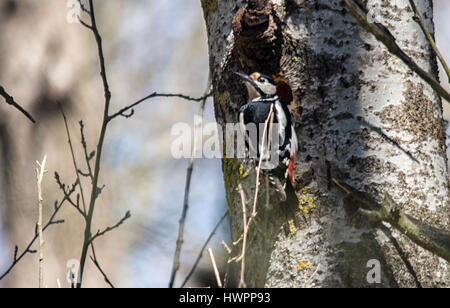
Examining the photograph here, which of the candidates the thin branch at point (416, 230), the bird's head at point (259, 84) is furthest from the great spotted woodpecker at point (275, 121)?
the thin branch at point (416, 230)

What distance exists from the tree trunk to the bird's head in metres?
0.04

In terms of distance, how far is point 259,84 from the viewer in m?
2.54

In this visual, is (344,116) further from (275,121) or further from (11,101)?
(11,101)

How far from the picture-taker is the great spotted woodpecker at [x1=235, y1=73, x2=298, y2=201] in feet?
7.23

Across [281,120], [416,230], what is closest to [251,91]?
[281,120]

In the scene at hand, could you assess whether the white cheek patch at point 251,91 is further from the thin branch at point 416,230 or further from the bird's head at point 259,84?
the thin branch at point 416,230

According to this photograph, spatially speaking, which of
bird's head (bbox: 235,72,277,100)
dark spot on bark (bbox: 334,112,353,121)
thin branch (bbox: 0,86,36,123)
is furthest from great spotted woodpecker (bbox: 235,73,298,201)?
thin branch (bbox: 0,86,36,123)

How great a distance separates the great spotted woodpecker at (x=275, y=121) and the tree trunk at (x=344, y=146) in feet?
0.17

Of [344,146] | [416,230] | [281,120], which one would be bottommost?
[416,230]

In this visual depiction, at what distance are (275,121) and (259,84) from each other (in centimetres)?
20

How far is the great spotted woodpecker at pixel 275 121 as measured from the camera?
2.20 m

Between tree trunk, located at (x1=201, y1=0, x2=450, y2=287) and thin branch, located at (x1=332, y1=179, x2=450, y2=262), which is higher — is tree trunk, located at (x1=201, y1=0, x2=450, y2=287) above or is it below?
above

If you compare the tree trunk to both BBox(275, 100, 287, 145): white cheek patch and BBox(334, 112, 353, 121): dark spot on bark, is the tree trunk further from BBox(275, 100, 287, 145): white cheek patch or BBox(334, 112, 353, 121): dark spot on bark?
BBox(275, 100, 287, 145): white cheek patch

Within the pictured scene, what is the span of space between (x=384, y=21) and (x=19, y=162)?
350 cm
